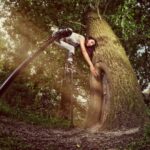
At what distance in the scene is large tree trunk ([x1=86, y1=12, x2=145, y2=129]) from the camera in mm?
9266

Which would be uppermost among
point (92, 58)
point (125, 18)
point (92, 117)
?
point (125, 18)

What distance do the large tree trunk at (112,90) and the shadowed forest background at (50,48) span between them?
56.7 inches

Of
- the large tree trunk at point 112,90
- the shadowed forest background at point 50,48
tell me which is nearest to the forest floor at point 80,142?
the large tree trunk at point 112,90

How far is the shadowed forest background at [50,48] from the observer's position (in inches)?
541

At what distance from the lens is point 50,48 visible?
21.4m

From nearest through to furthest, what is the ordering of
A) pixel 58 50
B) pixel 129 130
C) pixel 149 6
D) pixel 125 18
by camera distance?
pixel 129 130 → pixel 125 18 → pixel 149 6 → pixel 58 50

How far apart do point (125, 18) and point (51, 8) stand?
4752mm

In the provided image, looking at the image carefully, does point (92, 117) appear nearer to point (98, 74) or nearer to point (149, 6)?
point (98, 74)

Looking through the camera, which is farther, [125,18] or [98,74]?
[125,18]

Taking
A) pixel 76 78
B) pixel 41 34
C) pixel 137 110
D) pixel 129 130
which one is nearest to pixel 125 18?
pixel 137 110

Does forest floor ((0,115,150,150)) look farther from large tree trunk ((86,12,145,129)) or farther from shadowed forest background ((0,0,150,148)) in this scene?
shadowed forest background ((0,0,150,148))

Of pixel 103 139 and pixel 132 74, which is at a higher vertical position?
pixel 132 74

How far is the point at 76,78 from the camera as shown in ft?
74.0

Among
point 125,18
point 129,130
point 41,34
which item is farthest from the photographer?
point 41,34
